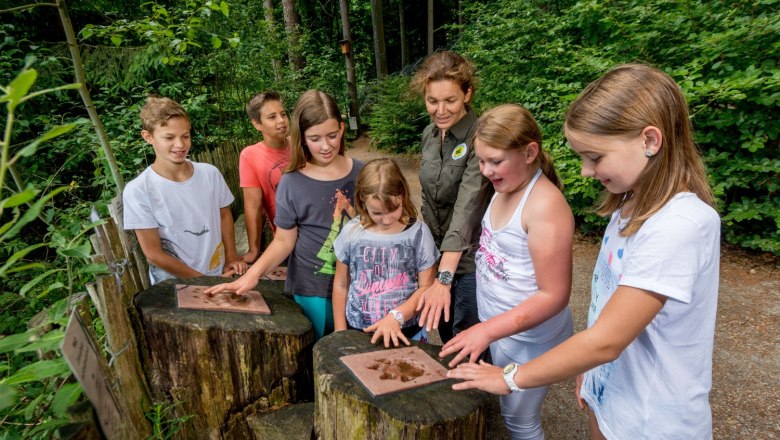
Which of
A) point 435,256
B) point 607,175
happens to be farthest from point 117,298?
point 607,175

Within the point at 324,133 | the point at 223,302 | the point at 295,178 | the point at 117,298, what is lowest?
the point at 223,302

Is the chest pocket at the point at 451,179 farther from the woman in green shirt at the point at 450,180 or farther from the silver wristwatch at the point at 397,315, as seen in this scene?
the silver wristwatch at the point at 397,315

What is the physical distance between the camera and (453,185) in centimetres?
234

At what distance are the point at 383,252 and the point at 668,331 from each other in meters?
1.23

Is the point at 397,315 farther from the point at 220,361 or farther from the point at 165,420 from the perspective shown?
the point at 165,420

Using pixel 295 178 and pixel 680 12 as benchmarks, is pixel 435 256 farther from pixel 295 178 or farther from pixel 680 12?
pixel 680 12

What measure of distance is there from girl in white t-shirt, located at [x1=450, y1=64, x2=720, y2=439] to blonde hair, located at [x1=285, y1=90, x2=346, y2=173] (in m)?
1.33

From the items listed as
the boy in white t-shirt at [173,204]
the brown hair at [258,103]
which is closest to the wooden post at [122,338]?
the boy in white t-shirt at [173,204]

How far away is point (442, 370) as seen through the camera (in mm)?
1701

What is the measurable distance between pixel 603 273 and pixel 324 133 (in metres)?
1.49

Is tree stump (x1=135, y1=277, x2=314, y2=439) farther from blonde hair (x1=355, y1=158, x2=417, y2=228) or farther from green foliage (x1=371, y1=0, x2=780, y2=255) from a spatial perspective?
green foliage (x1=371, y1=0, x2=780, y2=255)

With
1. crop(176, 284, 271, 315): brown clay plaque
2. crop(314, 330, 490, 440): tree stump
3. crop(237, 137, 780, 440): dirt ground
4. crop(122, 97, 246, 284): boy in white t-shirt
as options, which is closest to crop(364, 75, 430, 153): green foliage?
crop(237, 137, 780, 440): dirt ground

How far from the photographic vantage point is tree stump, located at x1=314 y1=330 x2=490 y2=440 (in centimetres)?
145

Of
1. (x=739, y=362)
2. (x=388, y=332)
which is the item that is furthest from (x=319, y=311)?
(x=739, y=362)
